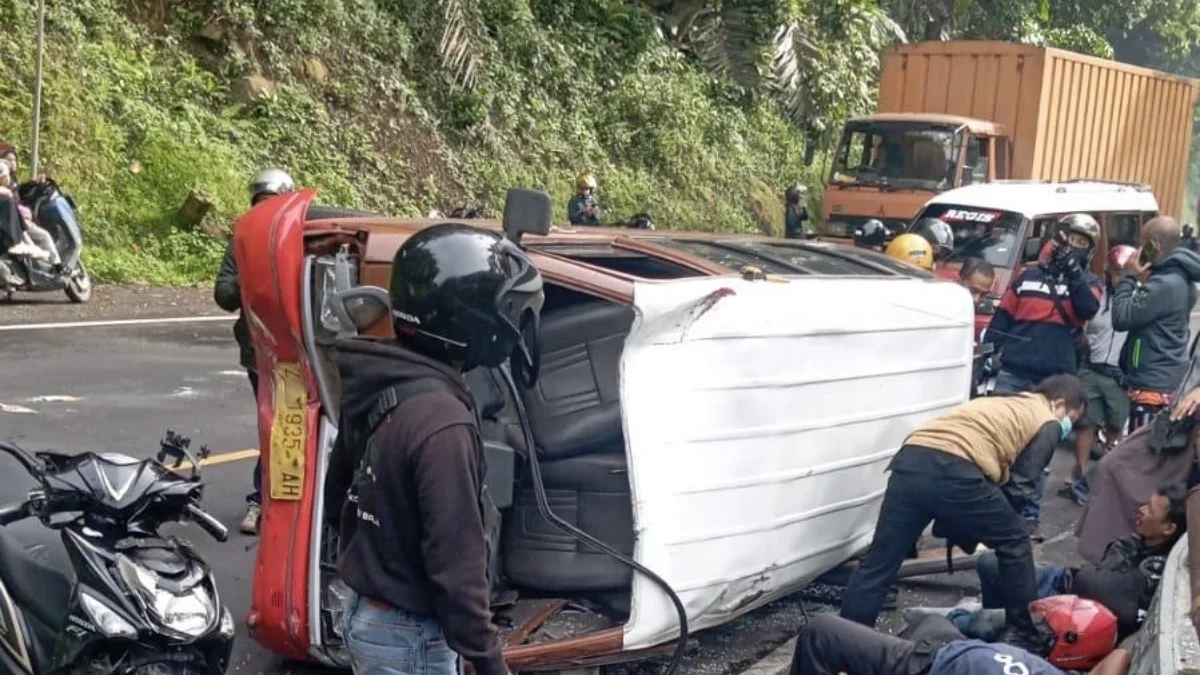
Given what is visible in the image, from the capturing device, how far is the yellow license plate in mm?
4379

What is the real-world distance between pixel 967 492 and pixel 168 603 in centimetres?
296

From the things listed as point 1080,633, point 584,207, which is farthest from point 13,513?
point 584,207

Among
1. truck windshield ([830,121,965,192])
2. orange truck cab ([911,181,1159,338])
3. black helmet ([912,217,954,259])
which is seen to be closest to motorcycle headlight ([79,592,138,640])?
orange truck cab ([911,181,1159,338])

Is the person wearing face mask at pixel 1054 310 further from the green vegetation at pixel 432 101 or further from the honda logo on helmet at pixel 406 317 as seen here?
the green vegetation at pixel 432 101

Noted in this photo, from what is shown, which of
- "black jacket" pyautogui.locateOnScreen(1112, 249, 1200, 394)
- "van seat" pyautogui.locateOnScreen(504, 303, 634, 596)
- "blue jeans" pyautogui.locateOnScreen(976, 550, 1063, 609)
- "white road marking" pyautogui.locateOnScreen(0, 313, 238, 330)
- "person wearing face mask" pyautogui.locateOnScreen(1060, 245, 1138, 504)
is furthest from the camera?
"white road marking" pyautogui.locateOnScreen(0, 313, 238, 330)

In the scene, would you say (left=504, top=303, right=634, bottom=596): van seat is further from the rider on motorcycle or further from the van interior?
the rider on motorcycle

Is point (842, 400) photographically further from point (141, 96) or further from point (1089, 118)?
point (1089, 118)

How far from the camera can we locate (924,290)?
5.83m

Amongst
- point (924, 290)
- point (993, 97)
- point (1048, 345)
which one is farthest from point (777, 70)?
point (924, 290)

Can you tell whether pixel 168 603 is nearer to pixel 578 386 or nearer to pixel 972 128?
pixel 578 386

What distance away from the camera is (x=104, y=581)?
3678mm

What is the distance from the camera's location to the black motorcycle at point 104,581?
3656 mm

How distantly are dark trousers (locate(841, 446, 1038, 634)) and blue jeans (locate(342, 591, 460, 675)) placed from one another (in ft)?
8.65

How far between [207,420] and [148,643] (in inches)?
191
